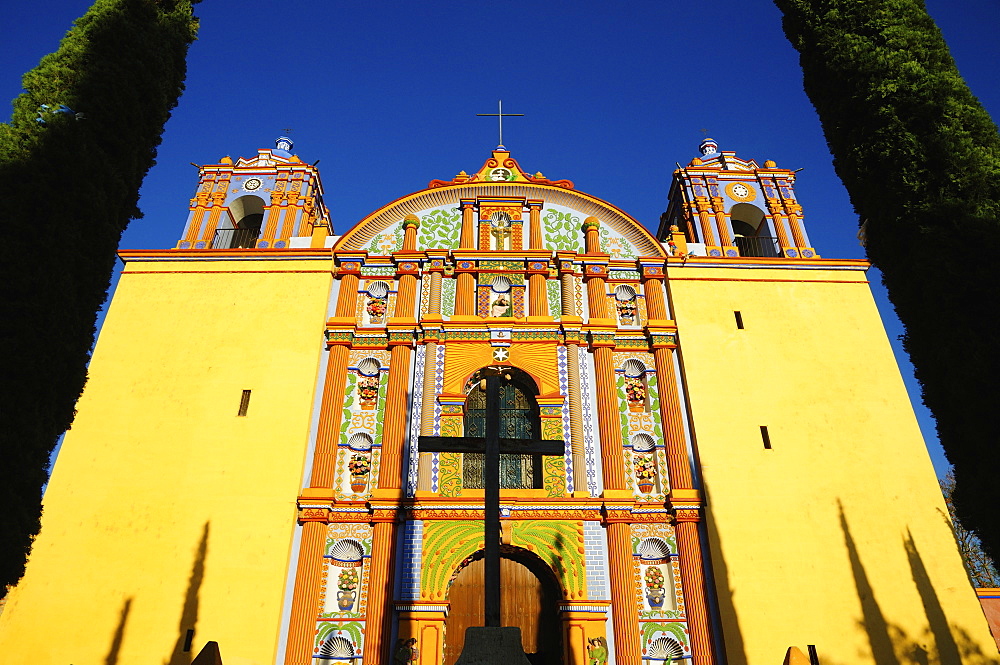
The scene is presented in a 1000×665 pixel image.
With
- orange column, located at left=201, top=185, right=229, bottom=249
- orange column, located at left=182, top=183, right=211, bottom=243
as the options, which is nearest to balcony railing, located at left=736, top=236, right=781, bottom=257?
orange column, located at left=201, top=185, right=229, bottom=249

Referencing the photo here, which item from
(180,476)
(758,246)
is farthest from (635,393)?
(180,476)

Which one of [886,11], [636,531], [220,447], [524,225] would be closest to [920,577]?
[636,531]

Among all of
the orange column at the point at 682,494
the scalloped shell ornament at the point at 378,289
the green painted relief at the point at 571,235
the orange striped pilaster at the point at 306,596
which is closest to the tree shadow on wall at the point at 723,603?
the orange column at the point at 682,494

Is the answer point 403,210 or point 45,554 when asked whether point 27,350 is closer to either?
point 45,554

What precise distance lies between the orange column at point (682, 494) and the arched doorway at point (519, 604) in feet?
6.61

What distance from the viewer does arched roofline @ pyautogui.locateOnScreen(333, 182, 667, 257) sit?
15570 millimetres

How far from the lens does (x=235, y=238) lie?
16.4 m

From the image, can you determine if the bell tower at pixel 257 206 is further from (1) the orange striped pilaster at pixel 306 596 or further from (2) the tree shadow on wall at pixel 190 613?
(2) the tree shadow on wall at pixel 190 613

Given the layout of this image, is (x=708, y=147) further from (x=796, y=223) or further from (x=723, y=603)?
(x=723, y=603)

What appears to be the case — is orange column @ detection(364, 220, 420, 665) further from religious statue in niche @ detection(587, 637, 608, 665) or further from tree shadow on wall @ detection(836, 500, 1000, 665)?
tree shadow on wall @ detection(836, 500, 1000, 665)

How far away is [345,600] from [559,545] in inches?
133

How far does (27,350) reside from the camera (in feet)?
27.9

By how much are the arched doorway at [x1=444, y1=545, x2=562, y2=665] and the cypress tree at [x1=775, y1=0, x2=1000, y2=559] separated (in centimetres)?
611

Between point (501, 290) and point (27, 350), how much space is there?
8.32 metres
